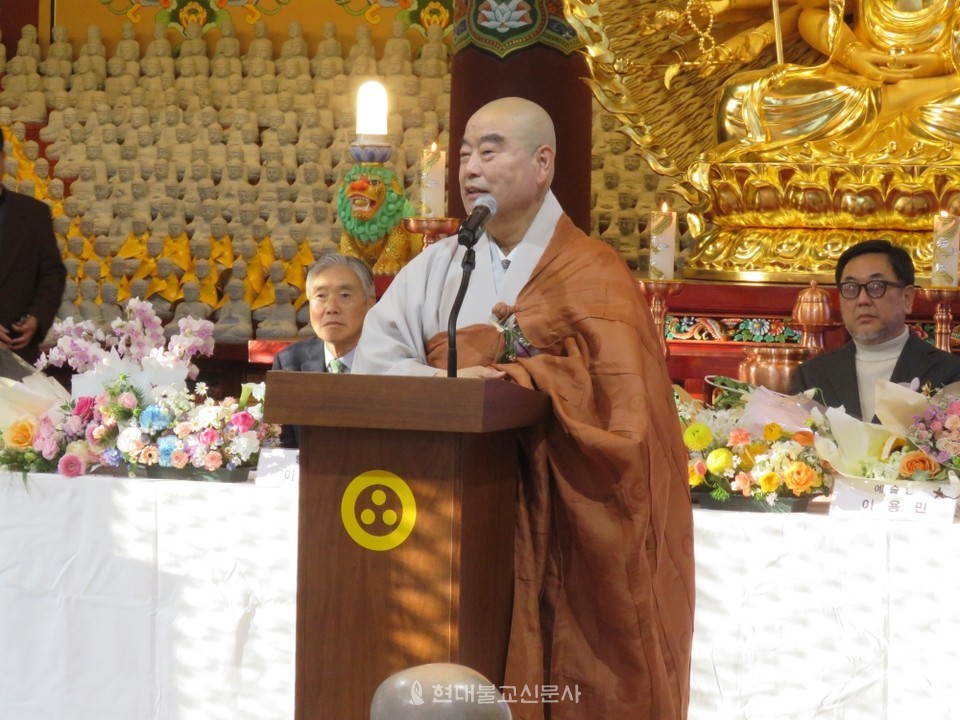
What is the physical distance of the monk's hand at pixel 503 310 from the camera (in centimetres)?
188

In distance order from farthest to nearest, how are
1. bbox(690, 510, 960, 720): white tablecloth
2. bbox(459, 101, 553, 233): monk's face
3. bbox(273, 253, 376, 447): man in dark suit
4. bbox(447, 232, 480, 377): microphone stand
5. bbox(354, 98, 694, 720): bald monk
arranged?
bbox(273, 253, 376, 447): man in dark suit < bbox(690, 510, 960, 720): white tablecloth < bbox(459, 101, 553, 233): monk's face < bbox(354, 98, 694, 720): bald monk < bbox(447, 232, 480, 377): microphone stand

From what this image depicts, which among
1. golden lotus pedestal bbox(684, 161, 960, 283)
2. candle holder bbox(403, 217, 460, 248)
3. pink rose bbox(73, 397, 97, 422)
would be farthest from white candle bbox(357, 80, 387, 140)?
pink rose bbox(73, 397, 97, 422)

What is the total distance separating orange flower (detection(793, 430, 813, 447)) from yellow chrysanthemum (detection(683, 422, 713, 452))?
15 cm

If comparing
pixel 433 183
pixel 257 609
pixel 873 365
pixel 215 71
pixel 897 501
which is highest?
pixel 215 71

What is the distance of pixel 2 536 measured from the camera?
8.05 ft

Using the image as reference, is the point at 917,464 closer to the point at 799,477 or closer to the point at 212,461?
the point at 799,477

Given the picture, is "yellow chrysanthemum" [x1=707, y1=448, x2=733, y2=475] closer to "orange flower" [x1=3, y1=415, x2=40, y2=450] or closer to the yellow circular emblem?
the yellow circular emblem

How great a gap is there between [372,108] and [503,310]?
7.14 ft

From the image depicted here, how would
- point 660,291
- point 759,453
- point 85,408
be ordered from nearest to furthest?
point 759,453
point 85,408
point 660,291

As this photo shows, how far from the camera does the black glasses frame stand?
9.91 ft

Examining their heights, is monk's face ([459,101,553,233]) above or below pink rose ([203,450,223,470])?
above

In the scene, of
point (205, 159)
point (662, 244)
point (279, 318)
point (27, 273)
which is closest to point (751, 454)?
point (662, 244)

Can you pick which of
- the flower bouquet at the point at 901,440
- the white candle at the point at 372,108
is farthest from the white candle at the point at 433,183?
the flower bouquet at the point at 901,440

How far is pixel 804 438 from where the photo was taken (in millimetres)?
2291
